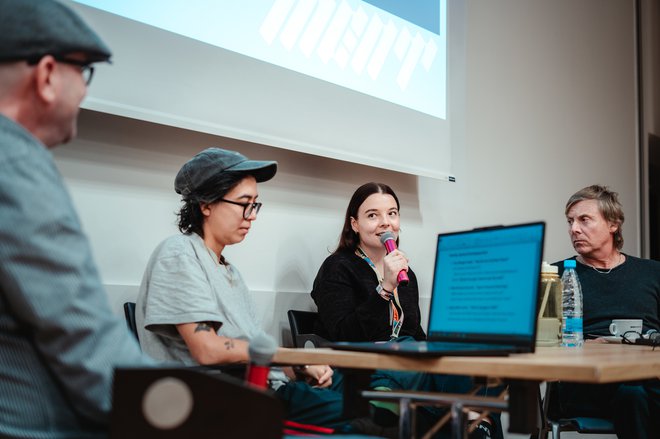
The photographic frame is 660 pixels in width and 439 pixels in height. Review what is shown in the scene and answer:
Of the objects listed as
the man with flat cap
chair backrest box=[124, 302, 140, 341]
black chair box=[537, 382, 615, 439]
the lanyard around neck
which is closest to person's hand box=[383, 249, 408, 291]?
the lanyard around neck

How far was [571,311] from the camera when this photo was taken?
92.7 inches

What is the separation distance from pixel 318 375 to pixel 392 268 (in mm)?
538

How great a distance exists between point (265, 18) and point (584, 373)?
6.39 feet

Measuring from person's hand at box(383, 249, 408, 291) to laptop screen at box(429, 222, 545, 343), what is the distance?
702 mm

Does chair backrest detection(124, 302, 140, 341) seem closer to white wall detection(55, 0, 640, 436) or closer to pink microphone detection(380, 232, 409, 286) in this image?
white wall detection(55, 0, 640, 436)

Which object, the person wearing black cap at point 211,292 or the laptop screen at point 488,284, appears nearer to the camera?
the laptop screen at point 488,284

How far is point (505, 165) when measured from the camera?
13.6ft

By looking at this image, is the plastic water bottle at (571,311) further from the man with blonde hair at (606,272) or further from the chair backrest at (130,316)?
the chair backrest at (130,316)

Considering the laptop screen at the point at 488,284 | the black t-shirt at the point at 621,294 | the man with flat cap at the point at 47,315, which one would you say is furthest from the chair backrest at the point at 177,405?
the black t-shirt at the point at 621,294

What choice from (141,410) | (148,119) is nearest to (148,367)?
(141,410)

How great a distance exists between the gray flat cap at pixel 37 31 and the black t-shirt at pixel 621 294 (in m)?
2.44

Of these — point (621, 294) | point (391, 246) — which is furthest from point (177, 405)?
point (621, 294)

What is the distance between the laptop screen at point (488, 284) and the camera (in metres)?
1.40

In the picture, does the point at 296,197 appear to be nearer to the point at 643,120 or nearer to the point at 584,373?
the point at 584,373
